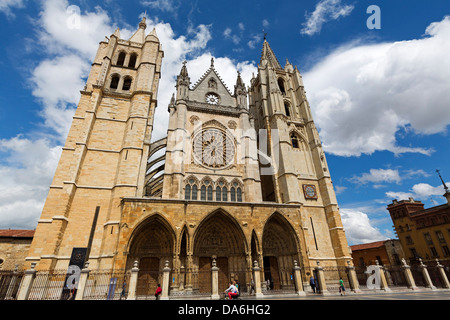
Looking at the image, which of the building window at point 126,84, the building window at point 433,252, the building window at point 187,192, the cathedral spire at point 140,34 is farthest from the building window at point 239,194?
the building window at point 433,252

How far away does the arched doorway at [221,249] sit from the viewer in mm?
13500

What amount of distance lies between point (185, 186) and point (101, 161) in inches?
245

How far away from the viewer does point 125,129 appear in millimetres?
17422

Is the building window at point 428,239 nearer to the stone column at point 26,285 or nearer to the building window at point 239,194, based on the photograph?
the building window at point 239,194

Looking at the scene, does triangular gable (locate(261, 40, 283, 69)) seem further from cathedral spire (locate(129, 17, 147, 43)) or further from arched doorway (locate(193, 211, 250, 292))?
arched doorway (locate(193, 211, 250, 292))

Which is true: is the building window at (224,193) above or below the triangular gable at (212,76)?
below

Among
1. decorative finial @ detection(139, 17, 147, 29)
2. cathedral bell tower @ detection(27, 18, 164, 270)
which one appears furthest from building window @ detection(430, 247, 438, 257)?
decorative finial @ detection(139, 17, 147, 29)

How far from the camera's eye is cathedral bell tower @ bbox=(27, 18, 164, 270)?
1264cm

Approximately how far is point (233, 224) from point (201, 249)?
256 cm

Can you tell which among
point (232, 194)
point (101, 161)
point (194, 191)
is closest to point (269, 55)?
point (232, 194)

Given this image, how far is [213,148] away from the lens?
61.5ft

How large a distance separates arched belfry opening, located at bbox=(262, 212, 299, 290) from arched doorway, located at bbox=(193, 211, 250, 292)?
226cm

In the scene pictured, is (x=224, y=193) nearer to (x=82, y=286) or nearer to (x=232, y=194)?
(x=232, y=194)

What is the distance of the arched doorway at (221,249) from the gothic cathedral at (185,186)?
7 centimetres
